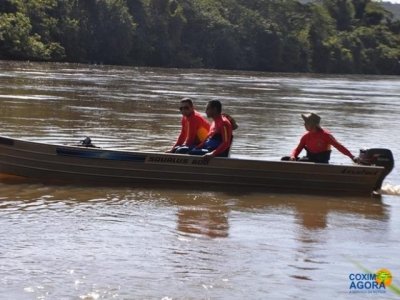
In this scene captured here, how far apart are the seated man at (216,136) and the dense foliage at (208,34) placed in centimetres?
5300

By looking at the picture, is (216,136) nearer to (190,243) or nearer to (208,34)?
(190,243)

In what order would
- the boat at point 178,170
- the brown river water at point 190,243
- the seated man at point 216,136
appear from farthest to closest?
the boat at point 178,170 < the seated man at point 216,136 < the brown river water at point 190,243

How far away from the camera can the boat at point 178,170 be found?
425 inches

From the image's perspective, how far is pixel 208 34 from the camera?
90562mm

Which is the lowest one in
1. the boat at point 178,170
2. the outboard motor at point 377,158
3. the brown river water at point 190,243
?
the brown river water at point 190,243

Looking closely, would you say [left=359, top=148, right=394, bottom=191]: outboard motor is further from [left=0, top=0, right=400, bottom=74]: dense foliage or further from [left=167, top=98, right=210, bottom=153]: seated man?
[left=0, top=0, right=400, bottom=74]: dense foliage

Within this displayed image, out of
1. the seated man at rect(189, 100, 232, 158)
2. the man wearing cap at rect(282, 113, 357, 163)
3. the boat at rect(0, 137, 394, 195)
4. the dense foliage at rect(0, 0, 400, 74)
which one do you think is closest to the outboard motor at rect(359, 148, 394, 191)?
the boat at rect(0, 137, 394, 195)

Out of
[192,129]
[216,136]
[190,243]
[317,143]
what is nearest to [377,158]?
[317,143]

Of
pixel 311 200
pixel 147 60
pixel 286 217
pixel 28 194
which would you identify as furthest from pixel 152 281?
pixel 147 60

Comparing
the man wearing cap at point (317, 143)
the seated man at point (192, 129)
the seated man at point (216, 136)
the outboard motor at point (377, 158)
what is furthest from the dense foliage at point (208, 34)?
the outboard motor at point (377, 158)

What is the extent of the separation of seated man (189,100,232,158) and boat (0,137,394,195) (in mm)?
140

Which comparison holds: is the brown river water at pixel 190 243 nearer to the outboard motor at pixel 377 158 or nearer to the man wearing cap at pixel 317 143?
the outboard motor at pixel 377 158

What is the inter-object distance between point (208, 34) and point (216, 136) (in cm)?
8069

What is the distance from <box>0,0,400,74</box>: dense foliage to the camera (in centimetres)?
6950
